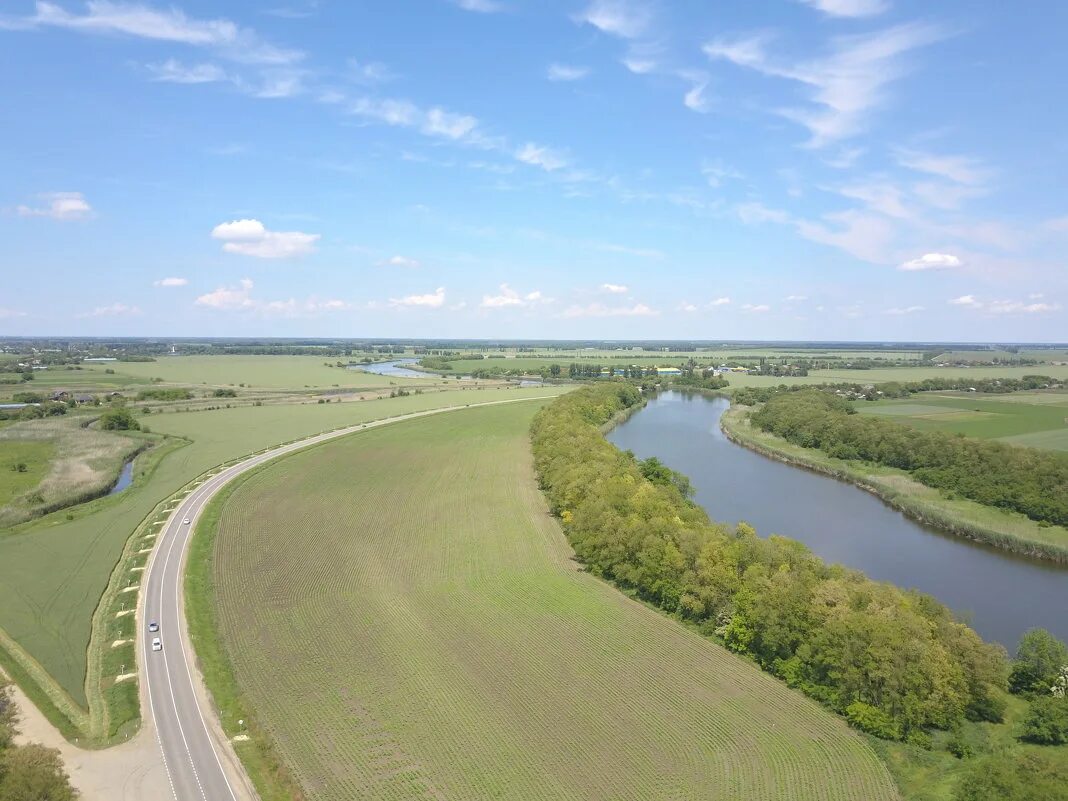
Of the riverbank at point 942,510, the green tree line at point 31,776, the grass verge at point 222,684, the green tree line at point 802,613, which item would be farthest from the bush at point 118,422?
the riverbank at point 942,510

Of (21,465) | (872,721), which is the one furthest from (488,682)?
(21,465)

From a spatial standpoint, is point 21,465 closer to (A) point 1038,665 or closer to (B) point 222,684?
(B) point 222,684

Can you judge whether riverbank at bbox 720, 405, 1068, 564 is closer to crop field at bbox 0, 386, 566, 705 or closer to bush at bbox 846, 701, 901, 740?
bush at bbox 846, 701, 901, 740

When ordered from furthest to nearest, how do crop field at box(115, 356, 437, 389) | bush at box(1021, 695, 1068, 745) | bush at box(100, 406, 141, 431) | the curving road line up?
crop field at box(115, 356, 437, 389) < bush at box(100, 406, 141, 431) < bush at box(1021, 695, 1068, 745) < the curving road

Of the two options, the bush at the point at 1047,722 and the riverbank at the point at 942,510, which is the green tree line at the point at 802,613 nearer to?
the bush at the point at 1047,722

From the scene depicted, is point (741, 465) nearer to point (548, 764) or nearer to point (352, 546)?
point (352, 546)

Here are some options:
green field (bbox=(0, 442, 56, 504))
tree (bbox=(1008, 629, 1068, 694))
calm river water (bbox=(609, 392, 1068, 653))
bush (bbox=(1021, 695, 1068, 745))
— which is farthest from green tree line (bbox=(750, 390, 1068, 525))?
green field (bbox=(0, 442, 56, 504))
